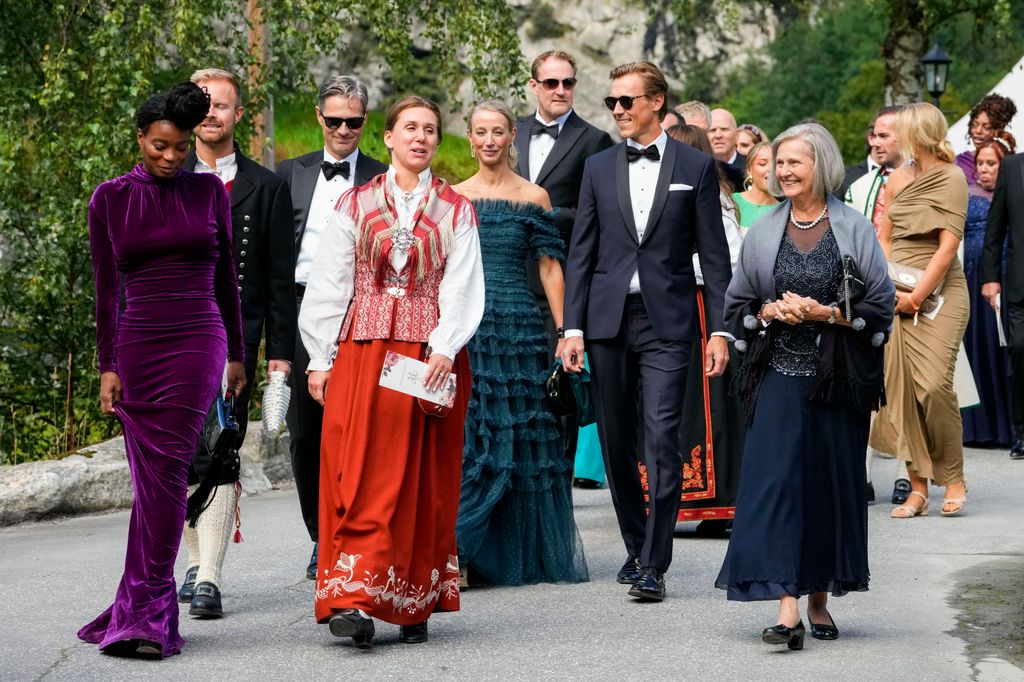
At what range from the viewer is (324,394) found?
282 inches

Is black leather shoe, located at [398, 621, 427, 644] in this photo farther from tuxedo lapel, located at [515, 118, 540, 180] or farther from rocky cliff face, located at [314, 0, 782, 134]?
rocky cliff face, located at [314, 0, 782, 134]

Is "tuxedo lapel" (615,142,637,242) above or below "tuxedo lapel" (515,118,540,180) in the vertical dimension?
below

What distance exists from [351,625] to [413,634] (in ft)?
1.19

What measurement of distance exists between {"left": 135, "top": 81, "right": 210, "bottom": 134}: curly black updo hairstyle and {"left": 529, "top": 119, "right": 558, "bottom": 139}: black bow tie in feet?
11.5

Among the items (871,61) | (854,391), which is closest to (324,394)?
(854,391)

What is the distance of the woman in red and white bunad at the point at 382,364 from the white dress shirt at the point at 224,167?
0.98 meters

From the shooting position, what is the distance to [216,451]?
7371 mm

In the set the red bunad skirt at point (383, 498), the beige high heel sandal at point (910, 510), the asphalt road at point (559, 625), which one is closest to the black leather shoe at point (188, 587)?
the asphalt road at point (559, 625)

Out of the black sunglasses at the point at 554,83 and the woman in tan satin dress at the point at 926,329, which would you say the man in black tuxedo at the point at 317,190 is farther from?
the woman in tan satin dress at the point at 926,329

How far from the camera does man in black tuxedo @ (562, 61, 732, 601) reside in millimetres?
8148

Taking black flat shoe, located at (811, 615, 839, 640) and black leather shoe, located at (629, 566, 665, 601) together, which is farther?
black leather shoe, located at (629, 566, 665, 601)

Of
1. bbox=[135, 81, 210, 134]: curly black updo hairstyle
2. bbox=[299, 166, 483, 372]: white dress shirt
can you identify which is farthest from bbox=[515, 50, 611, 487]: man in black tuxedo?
bbox=[135, 81, 210, 134]: curly black updo hairstyle

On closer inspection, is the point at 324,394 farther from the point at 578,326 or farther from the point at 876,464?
the point at 876,464

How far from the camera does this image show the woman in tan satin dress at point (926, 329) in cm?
1056
